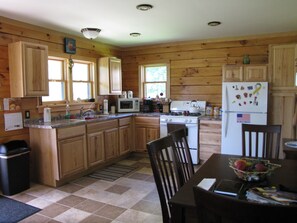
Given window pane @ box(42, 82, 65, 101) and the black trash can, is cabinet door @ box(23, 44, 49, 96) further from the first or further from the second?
the black trash can

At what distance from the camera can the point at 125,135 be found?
195 inches

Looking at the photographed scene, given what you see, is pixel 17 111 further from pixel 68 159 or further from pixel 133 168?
pixel 133 168

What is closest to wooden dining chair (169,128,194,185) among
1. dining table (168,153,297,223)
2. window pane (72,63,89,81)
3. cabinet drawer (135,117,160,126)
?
dining table (168,153,297,223)

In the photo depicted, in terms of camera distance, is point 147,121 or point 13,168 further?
point 147,121

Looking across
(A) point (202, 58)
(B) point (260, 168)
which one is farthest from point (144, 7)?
(A) point (202, 58)

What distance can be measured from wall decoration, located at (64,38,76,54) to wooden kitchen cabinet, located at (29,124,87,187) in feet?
4.63

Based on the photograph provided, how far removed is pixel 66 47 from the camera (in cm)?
429

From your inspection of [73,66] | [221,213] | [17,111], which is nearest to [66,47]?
[73,66]

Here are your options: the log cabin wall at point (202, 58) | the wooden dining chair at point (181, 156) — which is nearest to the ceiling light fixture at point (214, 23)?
the log cabin wall at point (202, 58)

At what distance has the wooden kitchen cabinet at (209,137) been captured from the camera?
4.36 m

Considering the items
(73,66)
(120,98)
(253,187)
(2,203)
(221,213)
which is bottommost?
(2,203)

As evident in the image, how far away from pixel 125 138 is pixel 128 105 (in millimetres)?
817

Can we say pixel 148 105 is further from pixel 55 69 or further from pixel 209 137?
pixel 55 69

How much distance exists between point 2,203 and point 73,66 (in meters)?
2.51
